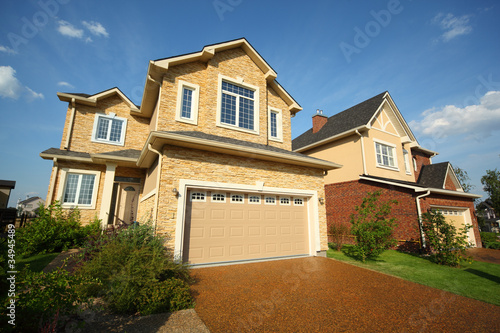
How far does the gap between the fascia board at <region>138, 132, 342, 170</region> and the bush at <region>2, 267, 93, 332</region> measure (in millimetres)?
4187

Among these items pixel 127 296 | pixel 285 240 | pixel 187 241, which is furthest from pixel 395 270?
pixel 127 296

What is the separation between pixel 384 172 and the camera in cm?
1491

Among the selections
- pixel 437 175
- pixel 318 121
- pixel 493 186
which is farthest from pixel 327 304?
pixel 493 186

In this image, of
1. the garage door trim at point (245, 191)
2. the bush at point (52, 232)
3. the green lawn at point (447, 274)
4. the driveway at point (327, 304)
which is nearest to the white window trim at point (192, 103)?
the garage door trim at point (245, 191)

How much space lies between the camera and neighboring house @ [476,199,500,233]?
3058 cm

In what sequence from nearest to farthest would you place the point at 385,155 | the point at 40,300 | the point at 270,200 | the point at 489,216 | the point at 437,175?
1. the point at 40,300
2. the point at 270,200
3. the point at 385,155
4. the point at 437,175
5. the point at 489,216

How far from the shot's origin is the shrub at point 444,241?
888 cm

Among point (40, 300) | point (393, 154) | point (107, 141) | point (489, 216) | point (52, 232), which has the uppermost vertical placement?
point (393, 154)

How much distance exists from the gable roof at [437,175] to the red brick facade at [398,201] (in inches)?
65.8

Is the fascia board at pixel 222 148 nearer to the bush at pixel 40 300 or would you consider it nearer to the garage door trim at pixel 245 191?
the garage door trim at pixel 245 191

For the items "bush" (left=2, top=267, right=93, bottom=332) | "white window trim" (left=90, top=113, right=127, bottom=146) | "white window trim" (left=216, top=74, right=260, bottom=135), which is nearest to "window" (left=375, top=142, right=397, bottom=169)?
"white window trim" (left=216, top=74, right=260, bottom=135)

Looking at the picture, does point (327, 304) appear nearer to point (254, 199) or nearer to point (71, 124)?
point (254, 199)

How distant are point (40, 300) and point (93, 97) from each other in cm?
1256

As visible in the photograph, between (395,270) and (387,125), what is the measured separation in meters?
11.8
